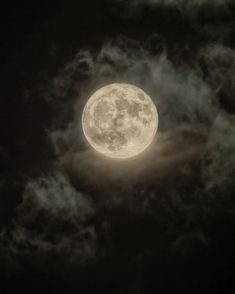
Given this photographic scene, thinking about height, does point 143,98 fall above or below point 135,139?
above

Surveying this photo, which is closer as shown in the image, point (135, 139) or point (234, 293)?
point (135, 139)

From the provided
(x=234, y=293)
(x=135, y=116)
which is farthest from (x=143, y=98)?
(x=234, y=293)

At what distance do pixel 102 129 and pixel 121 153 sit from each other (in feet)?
5.69

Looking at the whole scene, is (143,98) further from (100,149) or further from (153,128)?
(100,149)

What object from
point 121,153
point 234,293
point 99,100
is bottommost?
point 234,293

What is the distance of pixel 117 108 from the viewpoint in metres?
21.8

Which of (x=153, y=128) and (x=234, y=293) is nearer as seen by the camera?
(x=153, y=128)

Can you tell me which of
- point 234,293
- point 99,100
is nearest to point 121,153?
point 99,100

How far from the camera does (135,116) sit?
866 inches

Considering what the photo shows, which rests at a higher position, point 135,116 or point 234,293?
point 135,116

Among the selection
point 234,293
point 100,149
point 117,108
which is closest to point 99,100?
point 117,108

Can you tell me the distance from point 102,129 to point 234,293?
18.0 m

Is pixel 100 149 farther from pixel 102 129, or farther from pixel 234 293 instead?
pixel 234 293

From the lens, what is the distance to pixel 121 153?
74.9ft
